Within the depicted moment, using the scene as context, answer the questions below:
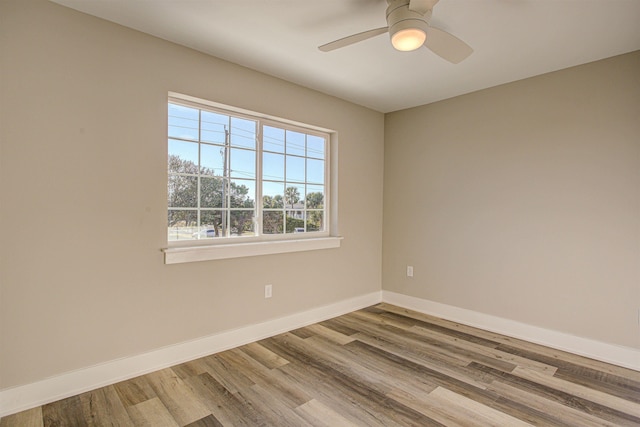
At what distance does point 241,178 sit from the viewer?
9.69 feet

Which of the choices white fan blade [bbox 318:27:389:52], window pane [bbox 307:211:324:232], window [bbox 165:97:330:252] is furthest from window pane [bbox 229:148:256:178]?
white fan blade [bbox 318:27:389:52]

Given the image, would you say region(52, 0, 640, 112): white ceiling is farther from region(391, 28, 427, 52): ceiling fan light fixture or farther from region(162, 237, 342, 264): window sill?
region(162, 237, 342, 264): window sill

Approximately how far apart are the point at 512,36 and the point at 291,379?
2858mm

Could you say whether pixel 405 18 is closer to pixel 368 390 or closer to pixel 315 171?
pixel 315 171

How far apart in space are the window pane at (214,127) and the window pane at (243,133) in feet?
0.24

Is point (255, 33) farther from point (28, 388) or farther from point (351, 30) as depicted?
point (28, 388)

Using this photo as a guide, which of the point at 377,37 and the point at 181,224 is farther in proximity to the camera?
the point at 181,224

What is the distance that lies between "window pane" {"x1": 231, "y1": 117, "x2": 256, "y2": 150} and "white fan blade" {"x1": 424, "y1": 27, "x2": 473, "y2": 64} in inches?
66.2

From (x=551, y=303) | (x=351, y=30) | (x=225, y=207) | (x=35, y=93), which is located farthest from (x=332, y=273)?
(x=35, y=93)

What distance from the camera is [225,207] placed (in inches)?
112

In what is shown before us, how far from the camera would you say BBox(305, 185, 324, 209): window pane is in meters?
3.56

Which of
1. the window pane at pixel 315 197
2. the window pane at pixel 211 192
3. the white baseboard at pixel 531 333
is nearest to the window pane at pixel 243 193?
the window pane at pixel 211 192

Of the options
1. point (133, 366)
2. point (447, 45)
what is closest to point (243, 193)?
point (133, 366)

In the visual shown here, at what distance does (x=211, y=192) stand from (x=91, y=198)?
849 millimetres
